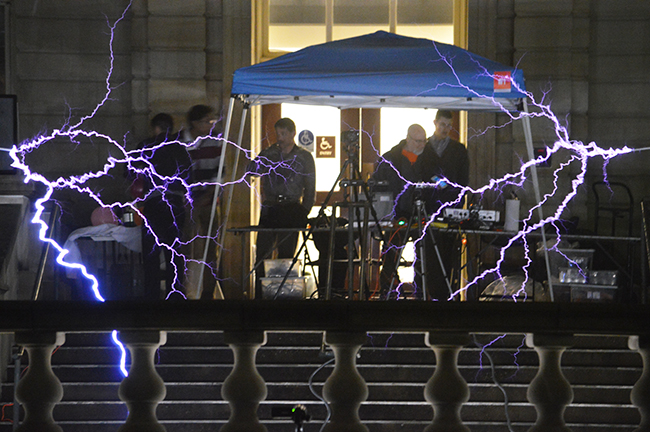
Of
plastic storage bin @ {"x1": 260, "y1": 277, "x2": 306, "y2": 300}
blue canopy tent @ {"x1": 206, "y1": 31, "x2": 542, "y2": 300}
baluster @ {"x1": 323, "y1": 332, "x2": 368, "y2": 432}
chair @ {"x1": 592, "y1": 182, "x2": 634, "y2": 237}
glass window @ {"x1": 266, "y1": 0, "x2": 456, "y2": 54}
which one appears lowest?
plastic storage bin @ {"x1": 260, "y1": 277, "x2": 306, "y2": 300}

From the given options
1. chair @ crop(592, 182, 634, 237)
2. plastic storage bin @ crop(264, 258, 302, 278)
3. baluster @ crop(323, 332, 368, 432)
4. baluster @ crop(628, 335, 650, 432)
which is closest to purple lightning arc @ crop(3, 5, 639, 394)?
chair @ crop(592, 182, 634, 237)

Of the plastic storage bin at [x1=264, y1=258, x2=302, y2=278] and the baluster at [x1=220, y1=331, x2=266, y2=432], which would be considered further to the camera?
the plastic storage bin at [x1=264, y1=258, x2=302, y2=278]

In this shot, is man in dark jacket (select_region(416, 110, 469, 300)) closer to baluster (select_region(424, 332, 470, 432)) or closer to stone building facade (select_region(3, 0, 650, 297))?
stone building facade (select_region(3, 0, 650, 297))

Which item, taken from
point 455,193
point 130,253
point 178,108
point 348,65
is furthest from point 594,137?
point 130,253

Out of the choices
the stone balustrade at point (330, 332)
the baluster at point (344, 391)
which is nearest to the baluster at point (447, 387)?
the stone balustrade at point (330, 332)

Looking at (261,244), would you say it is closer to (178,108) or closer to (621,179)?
(178,108)

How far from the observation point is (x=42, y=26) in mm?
6879

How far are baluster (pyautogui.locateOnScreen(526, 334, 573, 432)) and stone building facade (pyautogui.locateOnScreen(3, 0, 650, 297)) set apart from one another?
5308mm

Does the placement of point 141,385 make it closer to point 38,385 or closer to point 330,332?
point 38,385

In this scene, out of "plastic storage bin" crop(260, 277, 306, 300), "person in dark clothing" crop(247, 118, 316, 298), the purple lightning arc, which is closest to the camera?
the purple lightning arc

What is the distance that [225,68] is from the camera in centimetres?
690

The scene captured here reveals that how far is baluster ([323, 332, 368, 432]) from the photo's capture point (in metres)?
1.68

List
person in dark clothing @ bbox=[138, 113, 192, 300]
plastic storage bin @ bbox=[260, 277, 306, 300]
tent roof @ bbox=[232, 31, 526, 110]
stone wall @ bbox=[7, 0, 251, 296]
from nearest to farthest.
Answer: tent roof @ bbox=[232, 31, 526, 110], person in dark clothing @ bbox=[138, 113, 192, 300], plastic storage bin @ bbox=[260, 277, 306, 300], stone wall @ bbox=[7, 0, 251, 296]

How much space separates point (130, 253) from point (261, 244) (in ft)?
3.78
